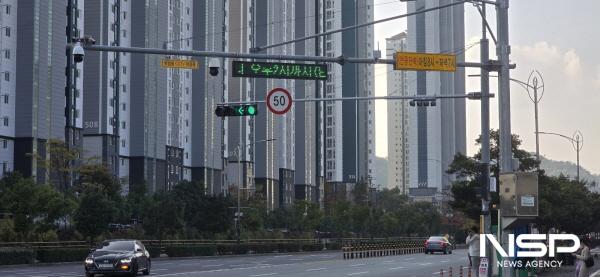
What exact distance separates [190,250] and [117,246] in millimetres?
32543

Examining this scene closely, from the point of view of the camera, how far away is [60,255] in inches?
2104

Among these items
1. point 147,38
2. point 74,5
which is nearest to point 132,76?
point 147,38

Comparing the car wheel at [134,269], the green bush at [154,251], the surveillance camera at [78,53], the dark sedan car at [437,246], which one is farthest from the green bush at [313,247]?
the surveillance camera at [78,53]

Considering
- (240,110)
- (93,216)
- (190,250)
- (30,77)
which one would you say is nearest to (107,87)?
(30,77)

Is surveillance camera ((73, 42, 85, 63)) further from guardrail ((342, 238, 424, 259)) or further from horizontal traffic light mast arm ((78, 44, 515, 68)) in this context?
guardrail ((342, 238, 424, 259))

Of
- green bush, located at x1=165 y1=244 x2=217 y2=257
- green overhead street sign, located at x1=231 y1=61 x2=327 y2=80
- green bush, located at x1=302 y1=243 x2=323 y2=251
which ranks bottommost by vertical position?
green bush, located at x1=302 y1=243 x2=323 y2=251

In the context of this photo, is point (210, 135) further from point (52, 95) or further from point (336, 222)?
point (52, 95)

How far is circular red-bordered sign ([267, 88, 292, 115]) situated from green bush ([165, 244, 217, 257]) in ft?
117

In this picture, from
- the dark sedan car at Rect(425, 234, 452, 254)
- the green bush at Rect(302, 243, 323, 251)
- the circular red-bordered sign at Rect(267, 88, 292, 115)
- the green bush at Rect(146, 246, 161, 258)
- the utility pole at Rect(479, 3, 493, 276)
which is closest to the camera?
the utility pole at Rect(479, 3, 493, 276)

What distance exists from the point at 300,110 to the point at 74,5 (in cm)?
7645

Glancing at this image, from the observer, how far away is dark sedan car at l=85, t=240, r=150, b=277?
34.0 m

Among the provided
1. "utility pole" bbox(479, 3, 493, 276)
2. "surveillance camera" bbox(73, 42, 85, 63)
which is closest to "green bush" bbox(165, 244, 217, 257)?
"utility pole" bbox(479, 3, 493, 276)

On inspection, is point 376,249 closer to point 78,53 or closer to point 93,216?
point 93,216

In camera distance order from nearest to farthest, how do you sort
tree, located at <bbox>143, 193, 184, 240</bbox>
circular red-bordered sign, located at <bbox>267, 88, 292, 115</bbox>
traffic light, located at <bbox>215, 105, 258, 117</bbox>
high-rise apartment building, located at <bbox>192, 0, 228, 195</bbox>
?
1. circular red-bordered sign, located at <bbox>267, 88, 292, 115</bbox>
2. traffic light, located at <bbox>215, 105, 258, 117</bbox>
3. tree, located at <bbox>143, 193, 184, 240</bbox>
4. high-rise apartment building, located at <bbox>192, 0, 228, 195</bbox>
